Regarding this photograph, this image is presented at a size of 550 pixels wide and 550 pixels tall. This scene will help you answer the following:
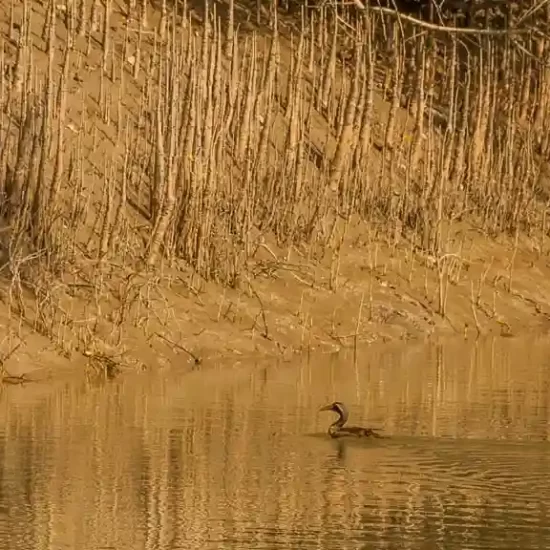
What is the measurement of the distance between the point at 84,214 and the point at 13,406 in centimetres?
492

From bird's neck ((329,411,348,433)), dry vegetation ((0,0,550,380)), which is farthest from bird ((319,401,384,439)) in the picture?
dry vegetation ((0,0,550,380))

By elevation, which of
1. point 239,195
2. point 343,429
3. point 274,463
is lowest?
point 274,463

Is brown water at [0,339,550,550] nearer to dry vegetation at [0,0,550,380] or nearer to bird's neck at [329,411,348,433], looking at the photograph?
bird's neck at [329,411,348,433]

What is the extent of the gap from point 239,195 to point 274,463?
7.69m

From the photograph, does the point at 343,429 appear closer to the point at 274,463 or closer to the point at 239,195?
A: the point at 274,463

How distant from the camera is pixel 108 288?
1588 centimetres

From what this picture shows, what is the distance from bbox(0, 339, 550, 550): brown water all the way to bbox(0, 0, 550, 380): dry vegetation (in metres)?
1.17

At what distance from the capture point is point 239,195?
18312 mm

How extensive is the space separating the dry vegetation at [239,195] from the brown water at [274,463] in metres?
1.17

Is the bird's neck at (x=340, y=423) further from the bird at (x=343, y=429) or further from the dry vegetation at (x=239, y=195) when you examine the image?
the dry vegetation at (x=239, y=195)

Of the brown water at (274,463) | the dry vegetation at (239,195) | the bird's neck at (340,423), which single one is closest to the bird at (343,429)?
the bird's neck at (340,423)

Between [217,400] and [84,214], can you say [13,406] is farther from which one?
[84,214]

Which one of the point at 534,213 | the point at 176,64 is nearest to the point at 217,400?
the point at 176,64

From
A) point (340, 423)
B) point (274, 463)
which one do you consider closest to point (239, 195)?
point (340, 423)
